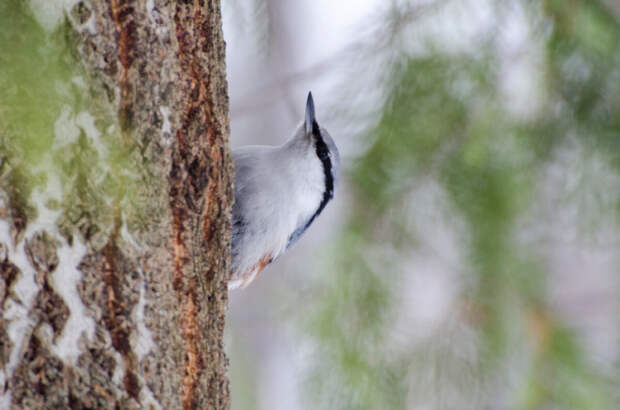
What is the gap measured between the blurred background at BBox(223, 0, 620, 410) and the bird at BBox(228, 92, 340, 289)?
0.07 metres

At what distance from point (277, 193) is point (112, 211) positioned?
2.76 ft

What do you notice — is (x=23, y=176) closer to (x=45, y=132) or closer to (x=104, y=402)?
(x=45, y=132)

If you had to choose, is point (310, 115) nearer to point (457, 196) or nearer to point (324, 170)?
point (324, 170)

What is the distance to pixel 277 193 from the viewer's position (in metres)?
1.65

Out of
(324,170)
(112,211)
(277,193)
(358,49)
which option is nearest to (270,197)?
(277,193)

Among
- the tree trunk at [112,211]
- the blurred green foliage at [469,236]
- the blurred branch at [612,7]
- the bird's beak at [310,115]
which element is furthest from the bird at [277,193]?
the blurred branch at [612,7]

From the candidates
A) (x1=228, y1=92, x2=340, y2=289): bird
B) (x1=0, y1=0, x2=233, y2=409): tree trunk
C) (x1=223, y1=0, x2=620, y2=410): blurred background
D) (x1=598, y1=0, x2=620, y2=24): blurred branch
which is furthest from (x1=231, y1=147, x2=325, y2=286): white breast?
(x1=598, y1=0, x2=620, y2=24): blurred branch

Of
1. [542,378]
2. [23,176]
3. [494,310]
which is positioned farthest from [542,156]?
[23,176]

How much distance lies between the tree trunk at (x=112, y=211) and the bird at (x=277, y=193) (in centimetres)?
59

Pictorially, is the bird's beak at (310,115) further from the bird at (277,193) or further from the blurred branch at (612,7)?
the blurred branch at (612,7)

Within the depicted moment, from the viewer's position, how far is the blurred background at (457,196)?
1687mm

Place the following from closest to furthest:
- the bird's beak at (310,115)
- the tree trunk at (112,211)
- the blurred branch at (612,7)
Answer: the tree trunk at (112,211)
the blurred branch at (612,7)
the bird's beak at (310,115)

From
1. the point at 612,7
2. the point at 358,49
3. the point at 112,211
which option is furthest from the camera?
the point at 358,49

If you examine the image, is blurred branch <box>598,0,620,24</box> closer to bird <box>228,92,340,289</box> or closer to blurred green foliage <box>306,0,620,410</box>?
blurred green foliage <box>306,0,620,410</box>
